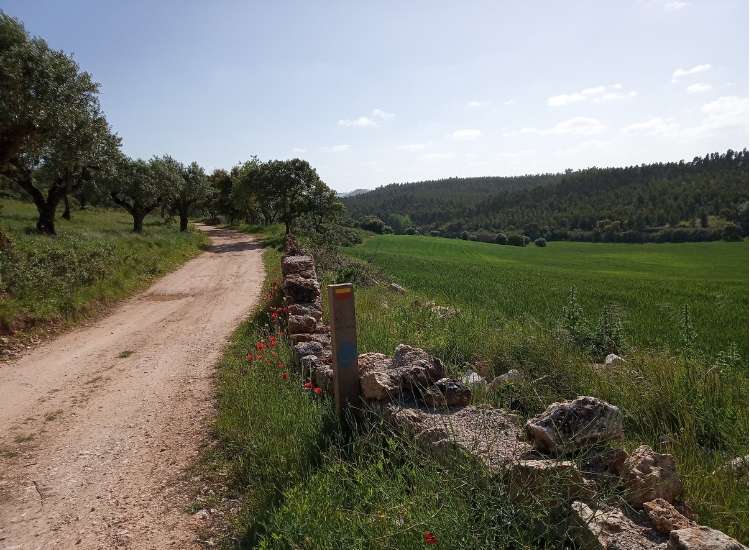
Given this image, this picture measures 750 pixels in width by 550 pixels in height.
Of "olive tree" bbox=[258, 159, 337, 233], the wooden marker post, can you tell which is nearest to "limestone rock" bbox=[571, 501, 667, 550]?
the wooden marker post

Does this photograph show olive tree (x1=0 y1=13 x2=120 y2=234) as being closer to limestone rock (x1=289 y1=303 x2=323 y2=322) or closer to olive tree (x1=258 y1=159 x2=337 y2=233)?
limestone rock (x1=289 y1=303 x2=323 y2=322)

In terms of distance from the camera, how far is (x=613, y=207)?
103m

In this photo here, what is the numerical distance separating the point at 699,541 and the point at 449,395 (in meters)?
2.31

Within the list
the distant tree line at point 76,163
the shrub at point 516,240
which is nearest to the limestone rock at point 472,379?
the distant tree line at point 76,163

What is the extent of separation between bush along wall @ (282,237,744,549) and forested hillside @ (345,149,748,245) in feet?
257

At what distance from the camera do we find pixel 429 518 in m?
2.85

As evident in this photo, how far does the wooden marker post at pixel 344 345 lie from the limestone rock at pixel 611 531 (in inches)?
97.9

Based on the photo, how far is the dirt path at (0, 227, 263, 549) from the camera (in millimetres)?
3936

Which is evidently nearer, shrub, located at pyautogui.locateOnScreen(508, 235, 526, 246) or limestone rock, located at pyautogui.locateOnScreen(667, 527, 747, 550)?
limestone rock, located at pyautogui.locateOnScreen(667, 527, 747, 550)

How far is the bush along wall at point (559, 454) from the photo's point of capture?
106 inches

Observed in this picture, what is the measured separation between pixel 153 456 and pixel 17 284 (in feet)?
27.6

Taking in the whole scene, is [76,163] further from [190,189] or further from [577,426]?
[577,426]

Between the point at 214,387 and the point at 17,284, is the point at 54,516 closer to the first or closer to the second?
the point at 214,387

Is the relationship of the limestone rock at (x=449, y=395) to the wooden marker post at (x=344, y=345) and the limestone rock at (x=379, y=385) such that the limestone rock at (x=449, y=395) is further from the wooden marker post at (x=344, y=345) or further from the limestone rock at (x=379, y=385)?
the wooden marker post at (x=344, y=345)
